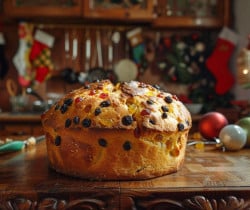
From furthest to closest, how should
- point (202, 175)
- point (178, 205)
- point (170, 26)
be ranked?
point (170, 26) → point (202, 175) → point (178, 205)

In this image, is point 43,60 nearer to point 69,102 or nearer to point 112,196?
point 69,102

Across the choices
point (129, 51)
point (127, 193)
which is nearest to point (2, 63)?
point (129, 51)

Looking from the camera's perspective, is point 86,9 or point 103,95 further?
point 86,9

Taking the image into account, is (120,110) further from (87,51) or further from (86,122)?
(87,51)

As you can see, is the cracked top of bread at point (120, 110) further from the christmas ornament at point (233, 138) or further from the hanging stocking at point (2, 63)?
the hanging stocking at point (2, 63)

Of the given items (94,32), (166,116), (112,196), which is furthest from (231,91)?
(112,196)

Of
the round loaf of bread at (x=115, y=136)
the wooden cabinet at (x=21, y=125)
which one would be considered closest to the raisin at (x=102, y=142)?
the round loaf of bread at (x=115, y=136)
